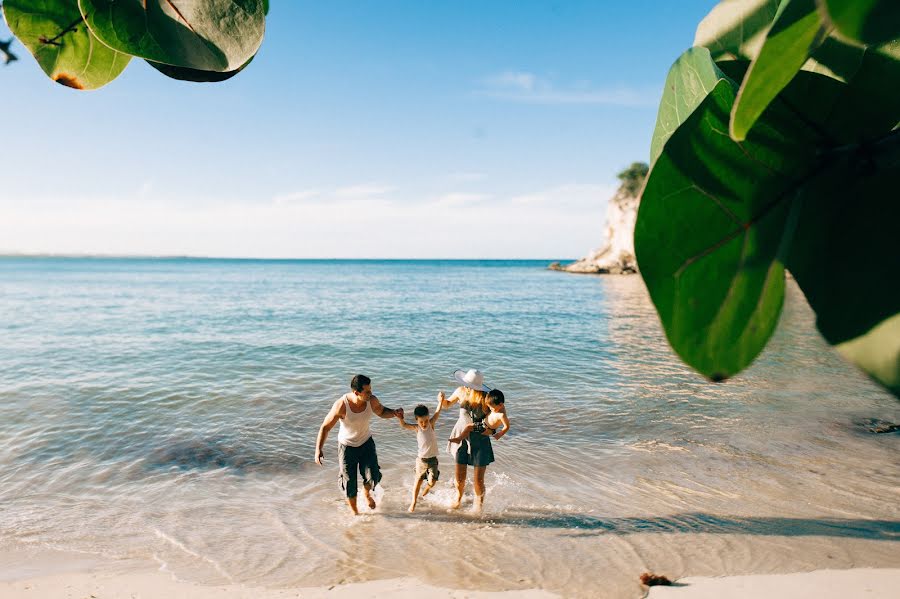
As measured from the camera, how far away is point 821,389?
521 inches

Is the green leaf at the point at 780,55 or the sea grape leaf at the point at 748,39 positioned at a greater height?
the sea grape leaf at the point at 748,39

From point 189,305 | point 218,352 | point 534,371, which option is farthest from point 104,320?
point 534,371

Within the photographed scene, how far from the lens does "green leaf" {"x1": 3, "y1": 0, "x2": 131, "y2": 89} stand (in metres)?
0.49

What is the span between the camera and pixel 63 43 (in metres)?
0.52

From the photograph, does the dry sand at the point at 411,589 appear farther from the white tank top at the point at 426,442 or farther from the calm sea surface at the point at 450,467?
the white tank top at the point at 426,442

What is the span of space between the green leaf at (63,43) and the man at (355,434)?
244 inches

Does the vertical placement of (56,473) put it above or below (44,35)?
below

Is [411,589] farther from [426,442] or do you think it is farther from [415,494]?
[426,442]

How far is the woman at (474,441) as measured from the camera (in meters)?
6.87

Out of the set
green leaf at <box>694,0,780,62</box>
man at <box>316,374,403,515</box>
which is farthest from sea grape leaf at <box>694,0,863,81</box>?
man at <box>316,374,403,515</box>

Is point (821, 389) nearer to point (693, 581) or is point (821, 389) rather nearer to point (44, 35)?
point (693, 581)

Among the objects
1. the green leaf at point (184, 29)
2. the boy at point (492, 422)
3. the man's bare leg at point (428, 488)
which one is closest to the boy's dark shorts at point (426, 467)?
the man's bare leg at point (428, 488)

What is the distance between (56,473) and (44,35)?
409 inches

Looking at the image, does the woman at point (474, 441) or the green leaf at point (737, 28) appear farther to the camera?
the woman at point (474, 441)
